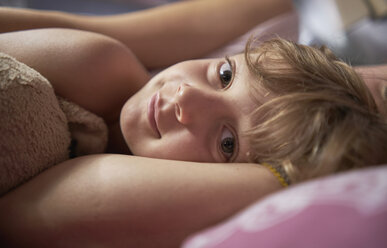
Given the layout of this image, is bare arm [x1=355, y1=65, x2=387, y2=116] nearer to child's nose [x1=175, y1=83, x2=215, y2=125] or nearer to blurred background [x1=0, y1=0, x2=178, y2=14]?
child's nose [x1=175, y1=83, x2=215, y2=125]

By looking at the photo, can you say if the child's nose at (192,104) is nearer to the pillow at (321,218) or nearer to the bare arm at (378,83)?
the pillow at (321,218)

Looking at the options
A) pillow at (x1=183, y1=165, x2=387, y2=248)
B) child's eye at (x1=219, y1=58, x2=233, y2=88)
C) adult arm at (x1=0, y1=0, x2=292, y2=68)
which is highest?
adult arm at (x1=0, y1=0, x2=292, y2=68)

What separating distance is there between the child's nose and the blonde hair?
11 cm

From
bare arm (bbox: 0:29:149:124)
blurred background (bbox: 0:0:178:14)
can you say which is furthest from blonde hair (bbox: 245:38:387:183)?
blurred background (bbox: 0:0:178:14)

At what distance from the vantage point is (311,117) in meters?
0.63

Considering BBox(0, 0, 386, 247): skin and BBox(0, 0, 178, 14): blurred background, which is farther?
BBox(0, 0, 178, 14): blurred background

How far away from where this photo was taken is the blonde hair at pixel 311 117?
21.7 inches

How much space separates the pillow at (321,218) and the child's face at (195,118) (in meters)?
0.28

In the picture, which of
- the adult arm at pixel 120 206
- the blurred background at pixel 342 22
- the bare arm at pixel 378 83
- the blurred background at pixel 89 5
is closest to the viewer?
the adult arm at pixel 120 206

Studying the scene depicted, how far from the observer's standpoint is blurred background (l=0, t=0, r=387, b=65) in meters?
1.46

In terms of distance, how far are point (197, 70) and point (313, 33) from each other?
3.28ft

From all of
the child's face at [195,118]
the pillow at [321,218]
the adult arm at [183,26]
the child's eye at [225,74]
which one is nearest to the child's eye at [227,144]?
the child's face at [195,118]

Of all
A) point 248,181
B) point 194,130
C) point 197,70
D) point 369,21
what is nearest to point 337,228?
point 248,181

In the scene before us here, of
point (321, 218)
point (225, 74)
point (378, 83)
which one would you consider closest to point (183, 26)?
point (225, 74)
